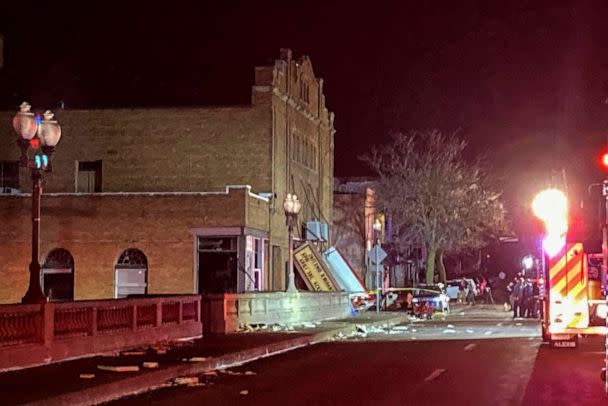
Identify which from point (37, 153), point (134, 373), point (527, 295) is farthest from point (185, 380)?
point (527, 295)

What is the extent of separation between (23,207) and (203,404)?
103 ft

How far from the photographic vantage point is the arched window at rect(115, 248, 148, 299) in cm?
4509

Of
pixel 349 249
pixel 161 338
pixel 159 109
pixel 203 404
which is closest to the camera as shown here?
pixel 203 404

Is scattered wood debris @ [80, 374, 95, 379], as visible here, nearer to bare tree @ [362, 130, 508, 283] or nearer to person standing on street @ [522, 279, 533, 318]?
person standing on street @ [522, 279, 533, 318]

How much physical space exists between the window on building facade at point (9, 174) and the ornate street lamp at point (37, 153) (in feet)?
90.4

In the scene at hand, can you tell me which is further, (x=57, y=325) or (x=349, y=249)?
(x=349, y=249)

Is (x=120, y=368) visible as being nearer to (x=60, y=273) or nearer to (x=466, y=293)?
(x=60, y=273)

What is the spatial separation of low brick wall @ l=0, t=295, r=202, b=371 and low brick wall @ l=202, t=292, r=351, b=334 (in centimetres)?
185

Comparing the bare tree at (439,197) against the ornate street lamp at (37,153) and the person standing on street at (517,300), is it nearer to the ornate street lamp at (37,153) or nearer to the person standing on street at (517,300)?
the person standing on street at (517,300)

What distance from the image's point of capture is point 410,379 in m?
18.9

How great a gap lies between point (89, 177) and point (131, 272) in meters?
5.58

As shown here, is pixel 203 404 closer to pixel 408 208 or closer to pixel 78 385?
pixel 78 385

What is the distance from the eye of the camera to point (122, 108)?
47969 millimetres

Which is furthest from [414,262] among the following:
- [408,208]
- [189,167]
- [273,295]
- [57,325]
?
[57,325]
